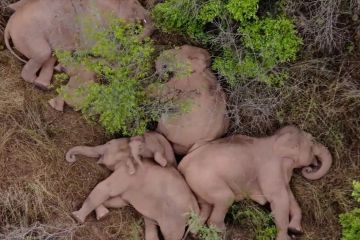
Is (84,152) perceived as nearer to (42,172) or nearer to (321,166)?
(42,172)

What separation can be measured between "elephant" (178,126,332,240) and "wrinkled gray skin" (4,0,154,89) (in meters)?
1.08

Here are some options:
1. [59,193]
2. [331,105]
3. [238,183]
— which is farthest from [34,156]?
[331,105]

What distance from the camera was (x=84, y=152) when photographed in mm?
4223

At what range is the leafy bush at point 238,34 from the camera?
421 centimetres

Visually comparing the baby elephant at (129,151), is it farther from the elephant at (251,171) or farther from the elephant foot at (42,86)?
the elephant foot at (42,86)

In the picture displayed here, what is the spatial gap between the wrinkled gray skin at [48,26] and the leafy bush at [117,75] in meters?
0.14

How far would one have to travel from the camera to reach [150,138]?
4.20 meters

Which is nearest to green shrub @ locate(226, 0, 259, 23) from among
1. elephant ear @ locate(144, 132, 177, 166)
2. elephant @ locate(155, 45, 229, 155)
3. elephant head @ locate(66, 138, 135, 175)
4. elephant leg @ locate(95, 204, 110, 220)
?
elephant @ locate(155, 45, 229, 155)

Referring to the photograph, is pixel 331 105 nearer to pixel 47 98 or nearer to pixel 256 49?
pixel 256 49

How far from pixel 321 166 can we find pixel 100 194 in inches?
62.9

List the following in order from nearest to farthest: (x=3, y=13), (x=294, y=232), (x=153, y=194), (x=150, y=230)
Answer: (x=153, y=194), (x=150, y=230), (x=294, y=232), (x=3, y=13)

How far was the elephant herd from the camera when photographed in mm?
4121

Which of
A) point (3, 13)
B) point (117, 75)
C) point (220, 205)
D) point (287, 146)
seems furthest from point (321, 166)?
point (3, 13)

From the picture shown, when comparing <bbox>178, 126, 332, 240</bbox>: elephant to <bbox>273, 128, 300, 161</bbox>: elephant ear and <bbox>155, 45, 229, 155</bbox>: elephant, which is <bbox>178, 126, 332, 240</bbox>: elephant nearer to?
<bbox>273, 128, 300, 161</bbox>: elephant ear
